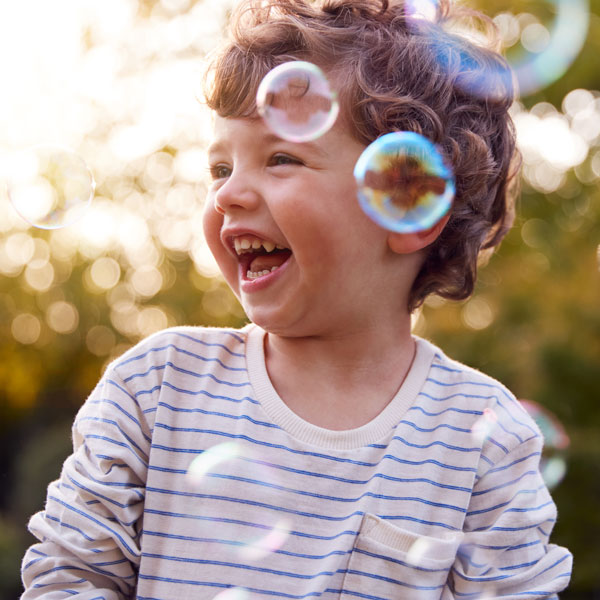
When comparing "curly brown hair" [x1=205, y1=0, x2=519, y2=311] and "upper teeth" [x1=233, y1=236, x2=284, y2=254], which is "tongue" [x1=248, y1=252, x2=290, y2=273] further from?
"curly brown hair" [x1=205, y1=0, x2=519, y2=311]

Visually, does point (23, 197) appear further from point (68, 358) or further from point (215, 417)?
point (68, 358)

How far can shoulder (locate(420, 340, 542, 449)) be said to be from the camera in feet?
6.25

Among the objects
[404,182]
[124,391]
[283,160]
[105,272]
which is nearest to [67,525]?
[124,391]

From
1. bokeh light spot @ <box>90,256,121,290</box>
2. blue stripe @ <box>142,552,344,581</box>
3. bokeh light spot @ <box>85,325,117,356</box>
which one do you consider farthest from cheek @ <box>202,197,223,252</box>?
bokeh light spot @ <box>85,325,117,356</box>

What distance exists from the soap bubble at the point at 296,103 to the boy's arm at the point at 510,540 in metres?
0.86

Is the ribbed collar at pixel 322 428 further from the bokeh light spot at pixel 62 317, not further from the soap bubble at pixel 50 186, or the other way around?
the bokeh light spot at pixel 62 317

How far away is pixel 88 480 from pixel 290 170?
79 cm

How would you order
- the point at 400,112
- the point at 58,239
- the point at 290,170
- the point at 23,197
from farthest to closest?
the point at 58,239, the point at 23,197, the point at 400,112, the point at 290,170

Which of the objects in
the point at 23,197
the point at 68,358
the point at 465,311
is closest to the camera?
the point at 23,197

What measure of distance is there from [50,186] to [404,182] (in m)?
1.29

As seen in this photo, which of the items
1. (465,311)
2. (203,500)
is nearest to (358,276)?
(203,500)

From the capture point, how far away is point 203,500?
1725 millimetres

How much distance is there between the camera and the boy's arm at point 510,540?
175 cm

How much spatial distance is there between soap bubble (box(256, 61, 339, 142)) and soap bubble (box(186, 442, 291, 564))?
2.32 feet
